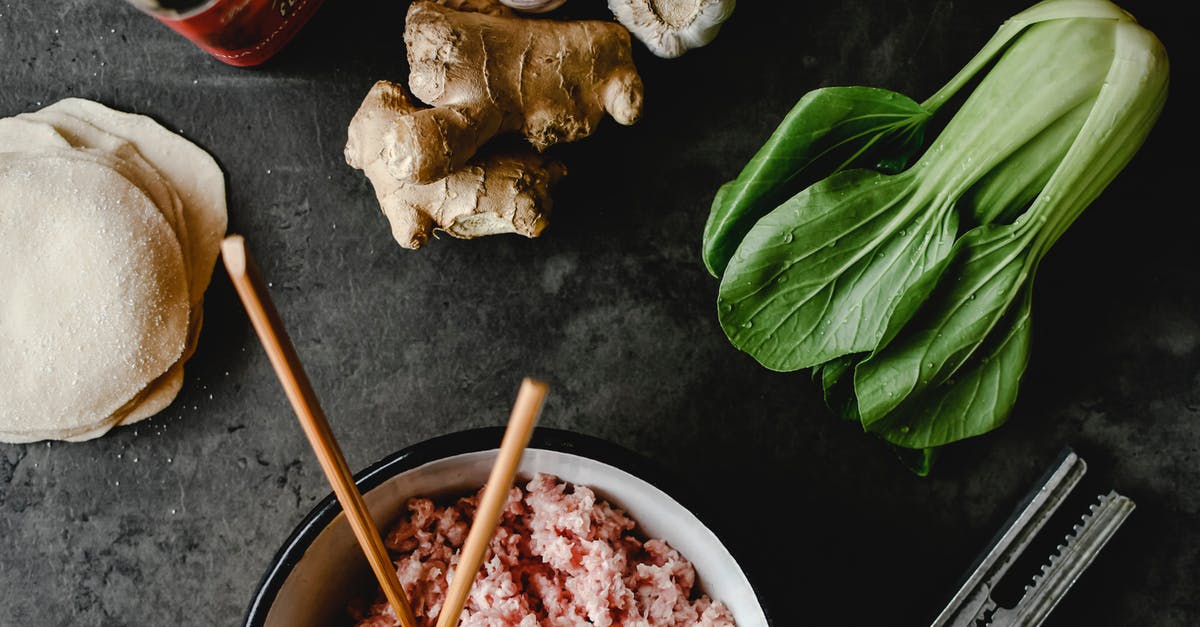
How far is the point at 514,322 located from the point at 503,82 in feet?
1.06

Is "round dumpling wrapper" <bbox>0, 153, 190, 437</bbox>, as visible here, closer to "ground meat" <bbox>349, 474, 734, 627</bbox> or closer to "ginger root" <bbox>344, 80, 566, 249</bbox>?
"ginger root" <bbox>344, 80, 566, 249</bbox>

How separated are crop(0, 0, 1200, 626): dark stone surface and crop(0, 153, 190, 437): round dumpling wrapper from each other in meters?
0.08

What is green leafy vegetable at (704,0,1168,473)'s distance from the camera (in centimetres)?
108

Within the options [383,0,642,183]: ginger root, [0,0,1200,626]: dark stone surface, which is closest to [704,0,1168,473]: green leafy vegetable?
[0,0,1200,626]: dark stone surface

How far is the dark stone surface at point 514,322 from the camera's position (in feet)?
4.01

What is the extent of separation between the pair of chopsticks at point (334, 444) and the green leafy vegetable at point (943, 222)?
1.69 ft

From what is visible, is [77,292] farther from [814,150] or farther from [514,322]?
[814,150]

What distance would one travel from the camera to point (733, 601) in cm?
100

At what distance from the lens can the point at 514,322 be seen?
123cm

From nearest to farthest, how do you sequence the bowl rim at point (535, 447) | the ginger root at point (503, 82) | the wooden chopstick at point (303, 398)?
1. the wooden chopstick at point (303, 398)
2. the bowl rim at point (535, 447)
3. the ginger root at point (503, 82)

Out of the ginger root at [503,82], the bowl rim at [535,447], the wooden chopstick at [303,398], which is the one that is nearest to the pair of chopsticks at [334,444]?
the wooden chopstick at [303,398]

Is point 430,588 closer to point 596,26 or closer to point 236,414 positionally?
point 236,414

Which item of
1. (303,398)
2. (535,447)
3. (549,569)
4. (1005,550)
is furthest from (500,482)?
(1005,550)

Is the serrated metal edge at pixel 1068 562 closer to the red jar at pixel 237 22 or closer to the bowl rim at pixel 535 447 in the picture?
the bowl rim at pixel 535 447
